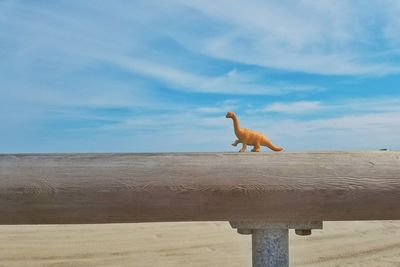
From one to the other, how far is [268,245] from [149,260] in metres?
2.06

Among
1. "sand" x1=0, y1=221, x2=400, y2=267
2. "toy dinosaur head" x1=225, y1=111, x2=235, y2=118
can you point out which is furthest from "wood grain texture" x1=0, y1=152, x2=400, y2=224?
"sand" x1=0, y1=221, x2=400, y2=267

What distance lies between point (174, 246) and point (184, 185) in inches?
104

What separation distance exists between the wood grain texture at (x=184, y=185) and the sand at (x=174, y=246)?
2.10m

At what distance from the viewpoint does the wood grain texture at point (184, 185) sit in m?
2.42

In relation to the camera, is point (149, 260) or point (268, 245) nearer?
point (268, 245)

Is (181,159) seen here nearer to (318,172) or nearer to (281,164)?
(281,164)

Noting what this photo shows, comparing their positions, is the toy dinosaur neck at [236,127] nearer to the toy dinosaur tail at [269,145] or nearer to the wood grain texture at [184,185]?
the toy dinosaur tail at [269,145]

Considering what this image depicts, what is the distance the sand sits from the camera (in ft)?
14.9

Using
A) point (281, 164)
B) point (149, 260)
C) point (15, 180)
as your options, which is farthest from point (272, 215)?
point (149, 260)

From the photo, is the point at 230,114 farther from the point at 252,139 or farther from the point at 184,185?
the point at 184,185

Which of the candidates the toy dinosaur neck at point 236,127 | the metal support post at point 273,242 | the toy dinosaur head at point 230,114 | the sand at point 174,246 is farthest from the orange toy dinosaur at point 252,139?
the sand at point 174,246

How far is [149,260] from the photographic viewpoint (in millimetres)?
4508

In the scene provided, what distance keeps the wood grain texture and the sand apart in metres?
2.10

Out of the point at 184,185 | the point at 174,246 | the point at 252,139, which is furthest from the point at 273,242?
the point at 174,246
